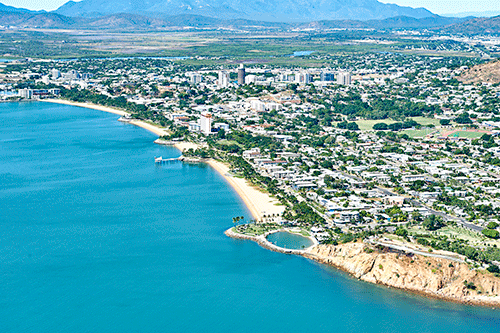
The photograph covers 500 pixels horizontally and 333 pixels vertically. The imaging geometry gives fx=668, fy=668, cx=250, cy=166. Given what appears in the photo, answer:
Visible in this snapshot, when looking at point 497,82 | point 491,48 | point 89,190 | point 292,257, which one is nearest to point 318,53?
point 491,48

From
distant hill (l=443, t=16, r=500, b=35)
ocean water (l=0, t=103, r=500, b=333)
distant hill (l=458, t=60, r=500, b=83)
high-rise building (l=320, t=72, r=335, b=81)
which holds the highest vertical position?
distant hill (l=443, t=16, r=500, b=35)

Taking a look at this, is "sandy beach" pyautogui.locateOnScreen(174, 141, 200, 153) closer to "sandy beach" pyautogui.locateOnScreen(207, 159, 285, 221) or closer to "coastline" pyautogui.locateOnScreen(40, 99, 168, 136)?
"coastline" pyautogui.locateOnScreen(40, 99, 168, 136)

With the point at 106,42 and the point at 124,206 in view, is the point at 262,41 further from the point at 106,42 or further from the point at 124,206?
the point at 124,206

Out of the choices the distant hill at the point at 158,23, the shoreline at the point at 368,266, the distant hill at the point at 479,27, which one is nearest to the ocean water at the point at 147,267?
the shoreline at the point at 368,266

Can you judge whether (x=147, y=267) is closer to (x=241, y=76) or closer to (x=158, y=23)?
(x=241, y=76)

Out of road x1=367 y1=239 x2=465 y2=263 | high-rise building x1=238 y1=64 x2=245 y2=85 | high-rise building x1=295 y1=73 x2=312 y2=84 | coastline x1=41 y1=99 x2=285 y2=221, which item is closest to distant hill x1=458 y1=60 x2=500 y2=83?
high-rise building x1=295 y1=73 x2=312 y2=84

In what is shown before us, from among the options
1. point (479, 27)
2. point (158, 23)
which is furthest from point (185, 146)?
point (158, 23)
